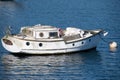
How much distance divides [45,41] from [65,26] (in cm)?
2787

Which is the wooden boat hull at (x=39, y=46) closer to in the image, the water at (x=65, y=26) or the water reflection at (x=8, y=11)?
the water at (x=65, y=26)

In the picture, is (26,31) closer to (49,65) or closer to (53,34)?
(53,34)

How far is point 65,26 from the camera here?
10869cm

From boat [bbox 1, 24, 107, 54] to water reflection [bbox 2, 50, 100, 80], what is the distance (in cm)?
99

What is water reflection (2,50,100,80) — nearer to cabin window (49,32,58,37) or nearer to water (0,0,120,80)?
water (0,0,120,80)

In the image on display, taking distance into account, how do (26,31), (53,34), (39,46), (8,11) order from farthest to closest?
(8,11), (26,31), (53,34), (39,46)

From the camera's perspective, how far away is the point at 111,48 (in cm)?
8725

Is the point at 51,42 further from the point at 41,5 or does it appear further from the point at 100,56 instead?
the point at 41,5

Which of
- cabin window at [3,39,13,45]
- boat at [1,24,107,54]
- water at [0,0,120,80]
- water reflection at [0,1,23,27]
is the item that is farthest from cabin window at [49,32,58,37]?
water reflection at [0,1,23,27]

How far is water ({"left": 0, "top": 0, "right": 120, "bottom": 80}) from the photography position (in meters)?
72.8

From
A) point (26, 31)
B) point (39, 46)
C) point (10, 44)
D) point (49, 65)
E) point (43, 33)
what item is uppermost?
point (26, 31)

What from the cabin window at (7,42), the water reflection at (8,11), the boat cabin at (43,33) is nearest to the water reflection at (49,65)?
the cabin window at (7,42)

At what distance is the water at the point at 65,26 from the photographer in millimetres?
72750

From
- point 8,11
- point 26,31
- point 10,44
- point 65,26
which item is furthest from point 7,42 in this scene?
point 8,11
